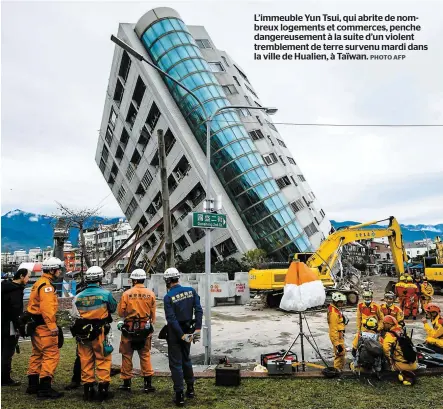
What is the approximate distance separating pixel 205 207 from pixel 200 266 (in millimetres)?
23143

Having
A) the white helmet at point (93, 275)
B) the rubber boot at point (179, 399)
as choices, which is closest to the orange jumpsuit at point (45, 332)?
the white helmet at point (93, 275)

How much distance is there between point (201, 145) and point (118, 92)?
1324cm

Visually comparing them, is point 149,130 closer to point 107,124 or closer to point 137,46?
point 137,46

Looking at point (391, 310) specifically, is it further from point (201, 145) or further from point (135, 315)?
point (201, 145)

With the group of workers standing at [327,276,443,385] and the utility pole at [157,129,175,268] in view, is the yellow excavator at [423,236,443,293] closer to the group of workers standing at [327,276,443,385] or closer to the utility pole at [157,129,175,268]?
the utility pole at [157,129,175,268]

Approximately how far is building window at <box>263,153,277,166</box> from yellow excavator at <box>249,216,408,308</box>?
54.5 ft

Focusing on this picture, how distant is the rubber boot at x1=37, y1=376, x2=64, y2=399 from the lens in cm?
560

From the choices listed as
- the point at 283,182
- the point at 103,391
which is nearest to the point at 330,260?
the point at 103,391

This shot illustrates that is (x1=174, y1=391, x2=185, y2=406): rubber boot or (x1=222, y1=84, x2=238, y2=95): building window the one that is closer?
(x1=174, y1=391, x2=185, y2=406): rubber boot

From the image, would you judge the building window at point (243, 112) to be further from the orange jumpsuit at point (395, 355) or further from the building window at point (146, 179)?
the orange jumpsuit at point (395, 355)

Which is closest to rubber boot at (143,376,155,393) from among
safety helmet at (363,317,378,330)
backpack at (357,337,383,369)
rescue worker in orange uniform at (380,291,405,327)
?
backpack at (357,337,383,369)

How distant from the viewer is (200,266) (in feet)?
103

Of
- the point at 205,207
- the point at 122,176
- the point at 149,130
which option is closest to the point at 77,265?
the point at 122,176

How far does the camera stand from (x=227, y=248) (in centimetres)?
3291
